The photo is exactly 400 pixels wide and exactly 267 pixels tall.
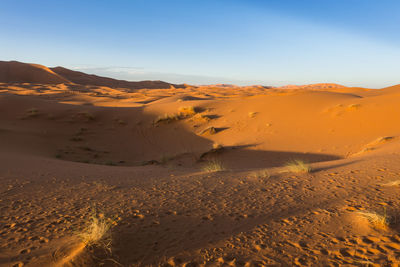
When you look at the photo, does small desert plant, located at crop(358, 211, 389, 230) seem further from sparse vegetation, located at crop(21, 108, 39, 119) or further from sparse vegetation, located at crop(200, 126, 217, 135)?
sparse vegetation, located at crop(21, 108, 39, 119)

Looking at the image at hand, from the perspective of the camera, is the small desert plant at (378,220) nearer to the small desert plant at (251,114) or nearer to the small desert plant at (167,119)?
the small desert plant at (251,114)

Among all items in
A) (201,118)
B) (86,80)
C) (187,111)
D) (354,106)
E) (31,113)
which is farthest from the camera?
(86,80)

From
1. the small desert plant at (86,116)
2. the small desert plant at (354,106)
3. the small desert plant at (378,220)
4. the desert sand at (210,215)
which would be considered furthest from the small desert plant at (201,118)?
the small desert plant at (378,220)

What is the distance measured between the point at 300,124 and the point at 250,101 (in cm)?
Result: 561

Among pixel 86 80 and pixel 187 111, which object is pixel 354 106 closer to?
pixel 187 111

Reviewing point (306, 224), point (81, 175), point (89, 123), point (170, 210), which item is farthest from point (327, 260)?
point (89, 123)

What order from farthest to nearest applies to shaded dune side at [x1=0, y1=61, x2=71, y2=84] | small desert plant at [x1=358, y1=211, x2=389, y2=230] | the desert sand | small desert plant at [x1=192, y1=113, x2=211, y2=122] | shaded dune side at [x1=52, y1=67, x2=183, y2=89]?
shaded dune side at [x1=52, y1=67, x2=183, y2=89] < shaded dune side at [x1=0, y1=61, x2=71, y2=84] < small desert plant at [x1=192, y1=113, x2=211, y2=122] < small desert plant at [x1=358, y1=211, x2=389, y2=230] < the desert sand

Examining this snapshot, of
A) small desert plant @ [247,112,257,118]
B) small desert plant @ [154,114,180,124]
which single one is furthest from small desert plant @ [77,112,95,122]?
small desert plant @ [247,112,257,118]

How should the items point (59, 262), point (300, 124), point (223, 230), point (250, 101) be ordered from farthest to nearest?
1. point (250, 101)
2. point (300, 124)
3. point (223, 230)
4. point (59, 262)

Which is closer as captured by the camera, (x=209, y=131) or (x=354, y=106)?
(x=354, y=106)

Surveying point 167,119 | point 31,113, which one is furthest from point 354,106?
point 31,113

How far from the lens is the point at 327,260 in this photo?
2463 millimetres

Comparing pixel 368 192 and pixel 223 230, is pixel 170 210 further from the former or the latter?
pixel 368 192

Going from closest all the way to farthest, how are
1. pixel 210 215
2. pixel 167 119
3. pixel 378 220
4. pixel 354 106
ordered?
1. pixel 378 220
2. pixel 210 215
3. pixel 354 106
4. pixel 167 119
